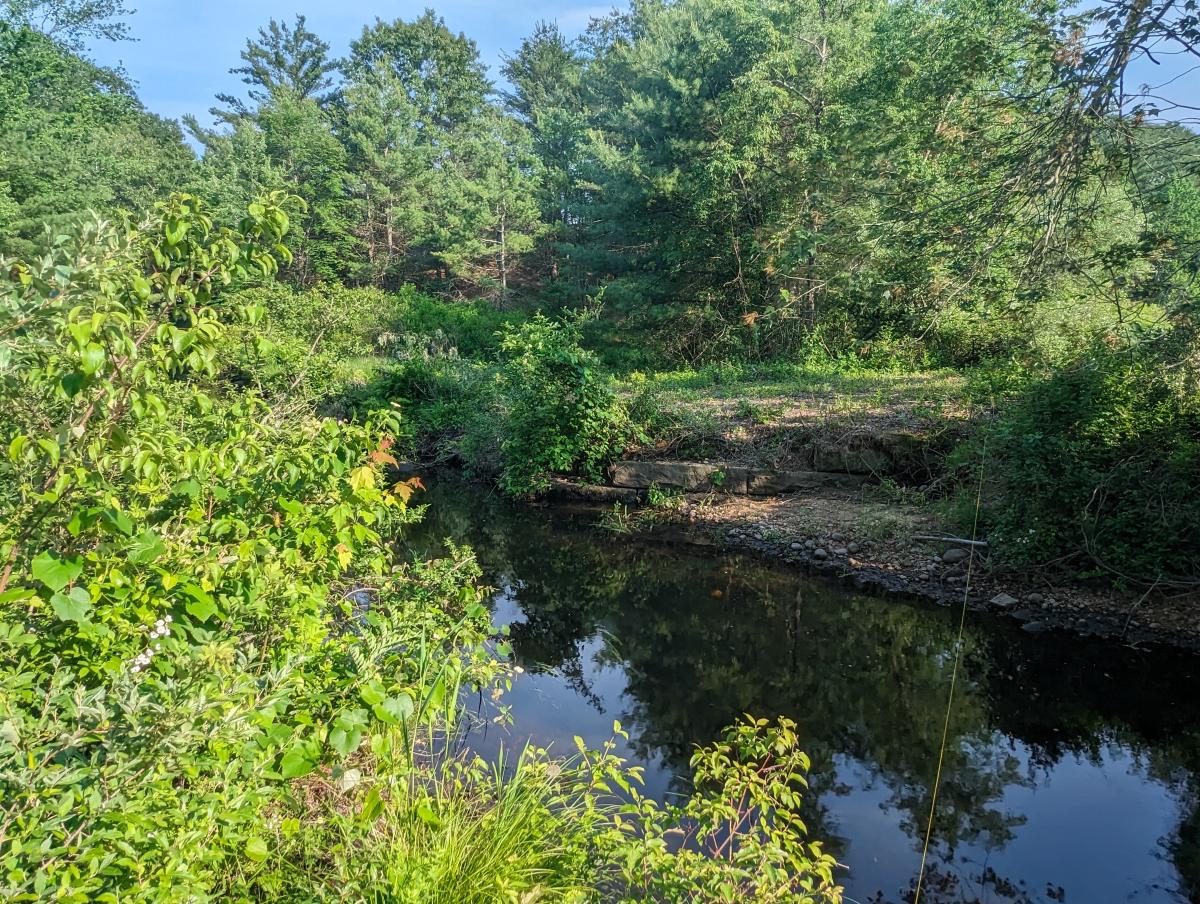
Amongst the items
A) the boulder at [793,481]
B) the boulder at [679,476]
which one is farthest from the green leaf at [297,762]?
the boulder at [793,481]

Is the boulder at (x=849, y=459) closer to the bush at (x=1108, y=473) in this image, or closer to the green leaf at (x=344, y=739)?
the bush at (x=1108, y=473)

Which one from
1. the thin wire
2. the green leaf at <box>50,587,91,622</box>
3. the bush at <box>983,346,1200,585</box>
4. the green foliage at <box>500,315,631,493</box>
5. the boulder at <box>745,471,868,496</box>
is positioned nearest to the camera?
the green leaf at <box>50,587,91,622</box>

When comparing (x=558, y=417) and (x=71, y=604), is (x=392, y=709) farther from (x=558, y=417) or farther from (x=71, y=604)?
(x=558, y=417)

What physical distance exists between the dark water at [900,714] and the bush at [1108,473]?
3.06 ft

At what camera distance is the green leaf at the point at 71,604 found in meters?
1.81

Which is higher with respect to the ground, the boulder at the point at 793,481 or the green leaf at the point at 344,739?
the boulder at the point at 793,481

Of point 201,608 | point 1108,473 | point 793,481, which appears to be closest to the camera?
point 201,608

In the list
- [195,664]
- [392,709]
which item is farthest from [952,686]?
[195,664]

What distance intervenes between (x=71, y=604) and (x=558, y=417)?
927 cm

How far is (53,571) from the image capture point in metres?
1.86

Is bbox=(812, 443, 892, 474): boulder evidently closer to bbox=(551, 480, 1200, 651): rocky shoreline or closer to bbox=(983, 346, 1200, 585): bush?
bbox=(551, 480, 1200, 651): rocky shoreline

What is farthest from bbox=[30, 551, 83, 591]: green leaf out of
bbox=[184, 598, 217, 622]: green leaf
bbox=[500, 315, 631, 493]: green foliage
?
bbox=[500, 315, 631, 493]: green foliage

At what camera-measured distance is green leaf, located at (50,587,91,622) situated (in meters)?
1.81

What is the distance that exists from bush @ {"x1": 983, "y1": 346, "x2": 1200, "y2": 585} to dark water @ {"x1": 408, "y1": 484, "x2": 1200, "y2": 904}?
3.06ft
